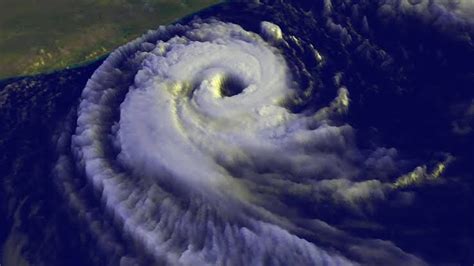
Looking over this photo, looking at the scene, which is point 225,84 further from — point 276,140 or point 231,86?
point 276,140

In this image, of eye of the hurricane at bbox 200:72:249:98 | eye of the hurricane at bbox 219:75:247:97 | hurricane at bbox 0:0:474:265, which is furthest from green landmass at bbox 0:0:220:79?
eye of the hurricane at bbox 219:75:247:97

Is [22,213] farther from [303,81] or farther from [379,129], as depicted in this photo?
[379,129]

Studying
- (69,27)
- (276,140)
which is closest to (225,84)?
(276,140)

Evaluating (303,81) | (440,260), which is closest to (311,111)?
(303,81)

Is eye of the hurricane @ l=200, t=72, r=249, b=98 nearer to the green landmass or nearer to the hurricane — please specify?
the hurricane

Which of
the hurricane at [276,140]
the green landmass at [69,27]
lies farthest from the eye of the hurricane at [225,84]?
the green landmass at [69,27]
